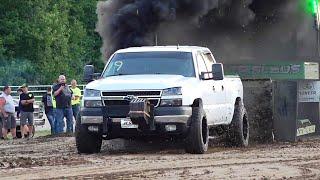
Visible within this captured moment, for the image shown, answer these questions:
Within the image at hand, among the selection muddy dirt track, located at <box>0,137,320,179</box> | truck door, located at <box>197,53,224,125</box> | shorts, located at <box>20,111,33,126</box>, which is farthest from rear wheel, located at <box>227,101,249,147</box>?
shorts, located at <box>20,111,33,126</box>

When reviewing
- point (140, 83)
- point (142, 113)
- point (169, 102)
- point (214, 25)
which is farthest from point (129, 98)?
point (214, 25)

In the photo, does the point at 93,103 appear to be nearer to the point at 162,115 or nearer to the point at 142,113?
the point at 142,113

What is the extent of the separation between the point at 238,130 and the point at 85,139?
326cm

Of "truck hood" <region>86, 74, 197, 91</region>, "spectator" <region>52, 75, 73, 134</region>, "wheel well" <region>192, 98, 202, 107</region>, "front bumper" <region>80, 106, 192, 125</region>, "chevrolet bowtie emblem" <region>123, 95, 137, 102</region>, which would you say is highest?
"truck hood" <region>86, 74, 197, 91</region>

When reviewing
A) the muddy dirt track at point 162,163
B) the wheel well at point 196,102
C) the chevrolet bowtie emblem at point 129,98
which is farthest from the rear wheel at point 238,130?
the chevrolet bowtie emblem at point 129,98

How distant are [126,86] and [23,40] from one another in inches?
1507

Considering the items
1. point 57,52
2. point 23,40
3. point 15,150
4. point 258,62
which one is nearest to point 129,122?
point 15,150

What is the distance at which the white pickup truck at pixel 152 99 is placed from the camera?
47.1 feet

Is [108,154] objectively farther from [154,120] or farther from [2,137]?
[2,137]

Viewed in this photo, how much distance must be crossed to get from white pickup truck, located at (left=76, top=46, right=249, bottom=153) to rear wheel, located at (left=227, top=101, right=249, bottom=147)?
0.84 meters

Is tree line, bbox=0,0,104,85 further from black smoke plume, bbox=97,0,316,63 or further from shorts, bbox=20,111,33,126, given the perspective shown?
black smoke plume, bbox=97,0,316,63

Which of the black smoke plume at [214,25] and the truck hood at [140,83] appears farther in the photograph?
the black smoke plume at [214,25]

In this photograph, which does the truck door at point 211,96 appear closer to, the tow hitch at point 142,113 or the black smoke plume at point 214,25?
the tow hitch at point 142,113

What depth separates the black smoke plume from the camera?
71.4ft
